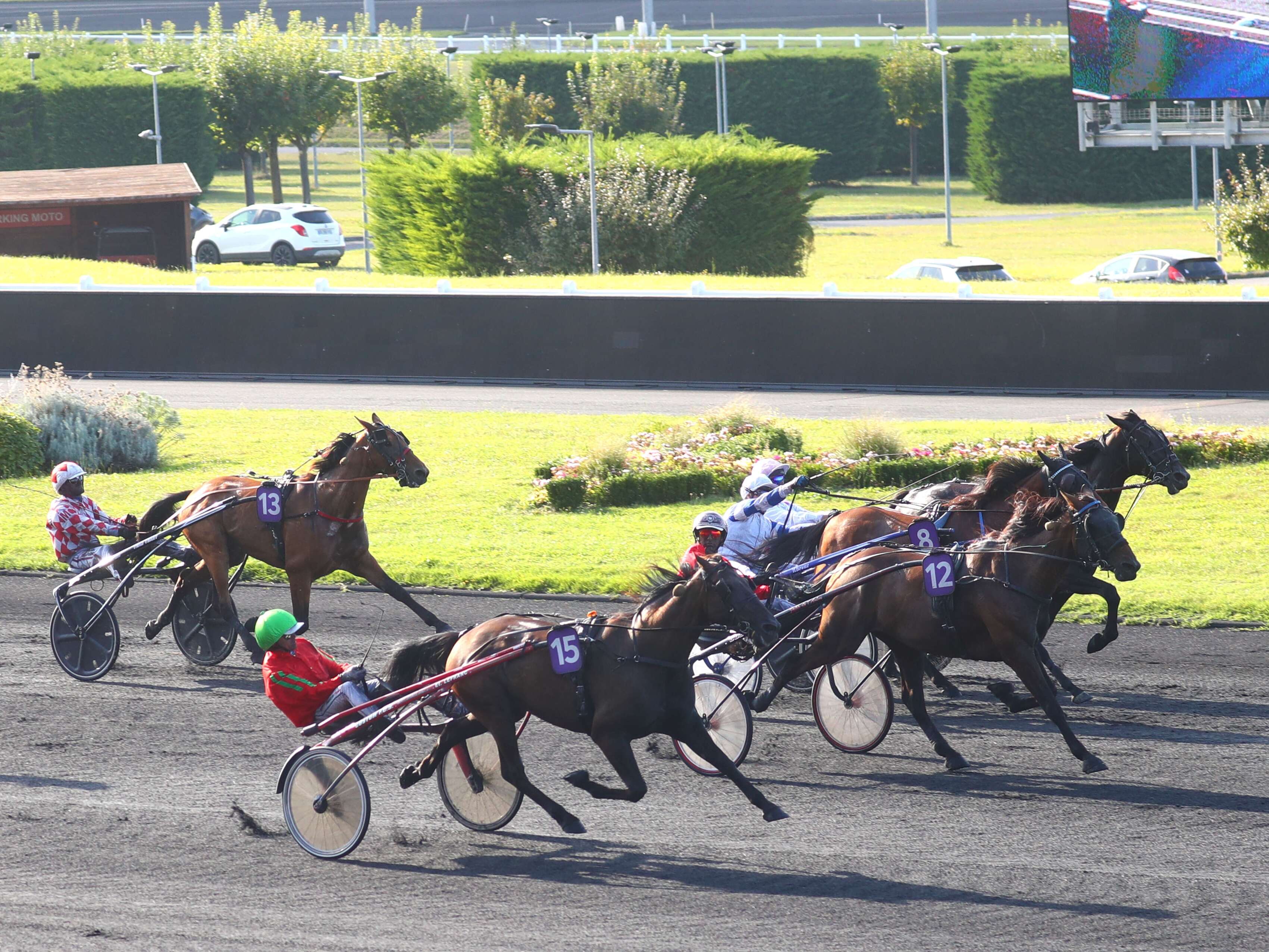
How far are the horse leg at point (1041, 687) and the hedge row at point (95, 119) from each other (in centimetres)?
4985

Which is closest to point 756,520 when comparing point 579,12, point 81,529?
point 81,529

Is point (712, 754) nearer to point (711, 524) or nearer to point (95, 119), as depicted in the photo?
point (711, 524)

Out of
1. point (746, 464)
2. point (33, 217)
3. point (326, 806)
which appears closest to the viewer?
point (326, 806)

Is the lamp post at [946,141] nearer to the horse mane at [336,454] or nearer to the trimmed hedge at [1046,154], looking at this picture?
the trimmed hedge at [1046,154]

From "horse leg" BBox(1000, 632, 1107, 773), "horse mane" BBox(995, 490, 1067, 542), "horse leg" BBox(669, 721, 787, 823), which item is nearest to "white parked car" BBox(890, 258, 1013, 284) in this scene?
"horse mane" BBox(995, 490, 1067, 542)

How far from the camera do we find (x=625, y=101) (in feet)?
170

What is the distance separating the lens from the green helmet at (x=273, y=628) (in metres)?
7.54

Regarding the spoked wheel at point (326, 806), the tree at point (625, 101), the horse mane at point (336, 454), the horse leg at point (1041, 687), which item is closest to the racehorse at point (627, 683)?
the spoked wheel at point (326, 806)

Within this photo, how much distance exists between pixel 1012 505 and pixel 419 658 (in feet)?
12.6

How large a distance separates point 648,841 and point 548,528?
24.7 ft

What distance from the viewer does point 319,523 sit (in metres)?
10.4

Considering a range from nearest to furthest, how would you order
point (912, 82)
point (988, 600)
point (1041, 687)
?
point (1041, 687) → point (988, 600) → point (912, 82)

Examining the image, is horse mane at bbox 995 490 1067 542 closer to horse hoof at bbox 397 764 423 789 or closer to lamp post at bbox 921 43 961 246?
horse hoof at bbox 397 764 423 789

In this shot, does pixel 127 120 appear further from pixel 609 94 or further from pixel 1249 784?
pixel 1249 784
